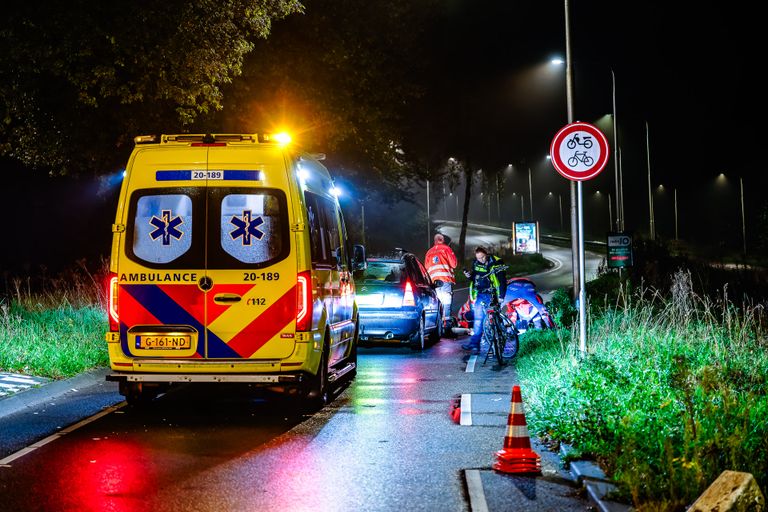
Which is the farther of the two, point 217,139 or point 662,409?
point 217,139

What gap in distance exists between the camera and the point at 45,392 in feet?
38.4

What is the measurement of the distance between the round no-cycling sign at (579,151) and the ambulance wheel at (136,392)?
5160mm

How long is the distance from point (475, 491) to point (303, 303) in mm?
3472

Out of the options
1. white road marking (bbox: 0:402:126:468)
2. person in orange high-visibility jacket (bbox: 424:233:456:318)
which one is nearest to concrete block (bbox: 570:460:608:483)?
white road marking (bbox: 0:402:126:468)

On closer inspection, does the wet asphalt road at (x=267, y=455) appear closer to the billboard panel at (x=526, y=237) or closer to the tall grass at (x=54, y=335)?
the tall grass at (x=54, y=335)

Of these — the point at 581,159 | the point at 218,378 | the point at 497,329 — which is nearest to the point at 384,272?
the point at 497,329

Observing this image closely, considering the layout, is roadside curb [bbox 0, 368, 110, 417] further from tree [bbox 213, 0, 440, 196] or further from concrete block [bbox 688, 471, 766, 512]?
tree [bbox 213, 0, 440, 196]

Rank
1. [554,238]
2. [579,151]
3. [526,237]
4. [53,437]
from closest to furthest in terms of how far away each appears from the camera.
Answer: [53,437]
[579,151]
[526,237]
[554,238]

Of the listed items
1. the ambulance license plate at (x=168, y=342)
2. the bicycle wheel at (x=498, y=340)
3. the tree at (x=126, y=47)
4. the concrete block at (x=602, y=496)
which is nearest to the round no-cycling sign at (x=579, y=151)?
the bicycle wheel at (x=498, y=340)

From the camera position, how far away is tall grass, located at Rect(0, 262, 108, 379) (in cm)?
1310

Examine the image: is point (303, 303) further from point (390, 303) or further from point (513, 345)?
point (513, 345)

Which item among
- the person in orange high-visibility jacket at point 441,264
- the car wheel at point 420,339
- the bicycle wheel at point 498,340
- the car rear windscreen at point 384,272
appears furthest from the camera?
the person in orange high-visibility jacket at point 441,264

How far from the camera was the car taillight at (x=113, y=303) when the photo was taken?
10.0m

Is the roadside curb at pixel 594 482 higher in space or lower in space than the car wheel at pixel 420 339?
lower
